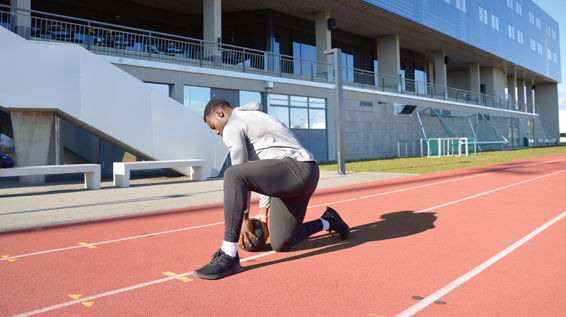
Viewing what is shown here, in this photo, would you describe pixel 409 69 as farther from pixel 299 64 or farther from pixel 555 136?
pixel 555 136

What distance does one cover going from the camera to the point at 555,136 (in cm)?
5303

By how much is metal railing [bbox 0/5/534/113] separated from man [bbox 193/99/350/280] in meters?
11.6

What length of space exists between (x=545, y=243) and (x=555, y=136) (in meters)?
59.1

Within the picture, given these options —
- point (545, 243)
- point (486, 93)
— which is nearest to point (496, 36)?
point (486, 93)

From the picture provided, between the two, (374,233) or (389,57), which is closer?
(374,233)

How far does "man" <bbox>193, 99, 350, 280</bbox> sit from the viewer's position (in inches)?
134

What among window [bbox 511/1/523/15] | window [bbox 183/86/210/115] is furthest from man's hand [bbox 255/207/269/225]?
window [bbox 511/1/523/15]

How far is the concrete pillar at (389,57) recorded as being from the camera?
29.4 m

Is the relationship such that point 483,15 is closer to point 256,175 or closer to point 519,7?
point 519,7

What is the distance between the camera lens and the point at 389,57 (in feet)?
98.1

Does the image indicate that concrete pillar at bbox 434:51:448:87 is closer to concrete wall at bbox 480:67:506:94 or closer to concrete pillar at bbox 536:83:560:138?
concrete wall at bbox 480:67:506:94

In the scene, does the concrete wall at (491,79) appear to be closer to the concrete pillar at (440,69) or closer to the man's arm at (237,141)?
the concrete pillar at (440,69)

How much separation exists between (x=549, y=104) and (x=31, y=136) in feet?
199

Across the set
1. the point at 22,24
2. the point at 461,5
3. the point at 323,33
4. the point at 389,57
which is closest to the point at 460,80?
the point at 461,5
